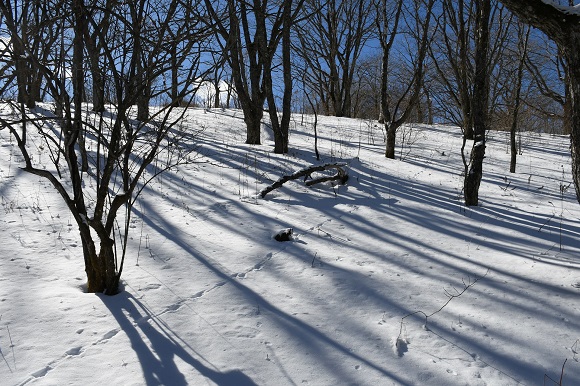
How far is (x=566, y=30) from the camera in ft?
9.50

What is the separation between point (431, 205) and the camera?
5.50 metres

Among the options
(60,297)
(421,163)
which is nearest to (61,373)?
(60,297)

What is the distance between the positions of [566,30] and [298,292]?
2775 mm

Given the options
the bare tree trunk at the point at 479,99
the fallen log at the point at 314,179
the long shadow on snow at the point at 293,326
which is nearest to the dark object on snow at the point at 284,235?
the long shadow on snow at the point at 293,326

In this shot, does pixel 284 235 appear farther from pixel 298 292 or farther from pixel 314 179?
pixel 314 179

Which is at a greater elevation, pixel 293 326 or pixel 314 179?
pixel 314 179

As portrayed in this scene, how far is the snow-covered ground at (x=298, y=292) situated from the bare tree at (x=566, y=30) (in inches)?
47.8

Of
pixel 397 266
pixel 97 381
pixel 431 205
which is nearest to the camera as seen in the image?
pixel 97 381

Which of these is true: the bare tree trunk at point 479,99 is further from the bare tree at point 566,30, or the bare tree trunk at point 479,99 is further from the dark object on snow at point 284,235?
the dark object on snow at point 284,235

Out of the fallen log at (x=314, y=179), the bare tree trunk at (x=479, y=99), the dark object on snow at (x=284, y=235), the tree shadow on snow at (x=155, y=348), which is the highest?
the bare tree trunk at (x=479, y=99)

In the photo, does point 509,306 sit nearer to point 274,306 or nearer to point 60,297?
point 274,306

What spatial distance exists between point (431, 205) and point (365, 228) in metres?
→ 1.45

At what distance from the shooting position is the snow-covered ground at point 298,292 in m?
2.26

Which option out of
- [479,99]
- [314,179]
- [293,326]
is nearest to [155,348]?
[293,326]
